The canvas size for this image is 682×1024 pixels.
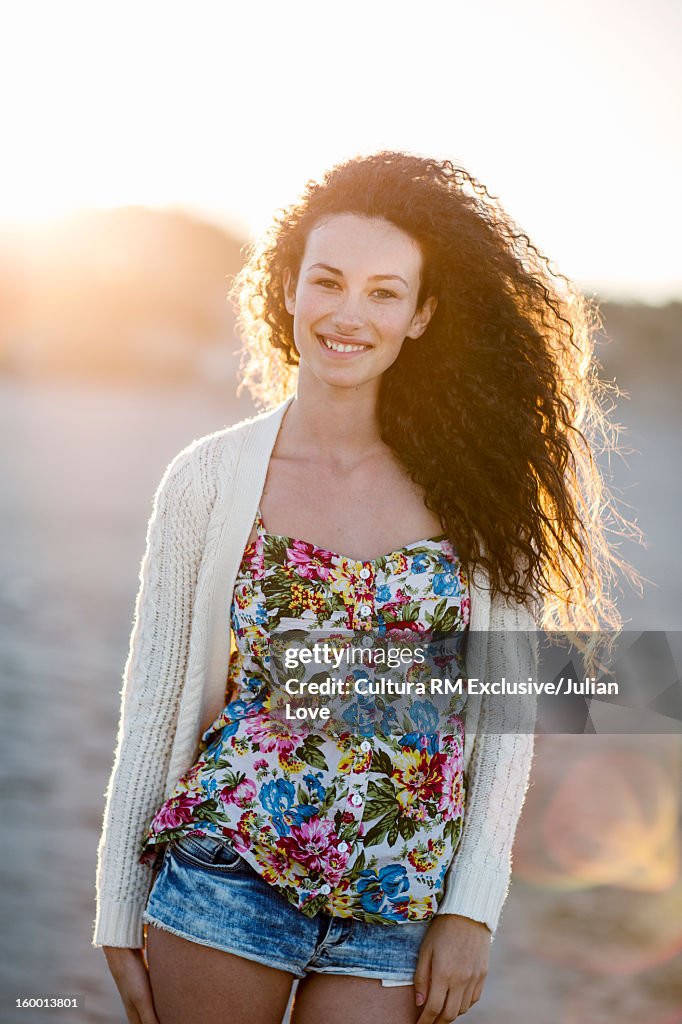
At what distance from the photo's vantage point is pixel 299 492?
226 centimetres

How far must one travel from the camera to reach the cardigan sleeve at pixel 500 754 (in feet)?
7.27

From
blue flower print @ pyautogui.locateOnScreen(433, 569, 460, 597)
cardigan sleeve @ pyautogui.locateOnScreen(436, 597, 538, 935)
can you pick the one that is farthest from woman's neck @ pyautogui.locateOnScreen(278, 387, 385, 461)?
cardigan sleeve @ pyautogui.locateOnScreen(436, 597, 538, 935)

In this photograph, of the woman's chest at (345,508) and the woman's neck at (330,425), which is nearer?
the woman's chest at (345,508)

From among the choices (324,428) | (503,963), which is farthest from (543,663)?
(324,428)

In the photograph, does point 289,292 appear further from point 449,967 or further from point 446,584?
point 449,967

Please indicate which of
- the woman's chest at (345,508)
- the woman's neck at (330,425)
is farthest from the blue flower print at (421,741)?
the woman's neck at (330,425)

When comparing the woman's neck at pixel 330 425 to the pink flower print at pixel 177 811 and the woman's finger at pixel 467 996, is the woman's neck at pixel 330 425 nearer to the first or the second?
the pink flower print at pixel 177 811

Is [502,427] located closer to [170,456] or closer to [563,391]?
[563,391]

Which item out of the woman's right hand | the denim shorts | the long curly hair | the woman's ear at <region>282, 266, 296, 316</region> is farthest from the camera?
the woman's ear at <region>282, 266, 296, 316</region>

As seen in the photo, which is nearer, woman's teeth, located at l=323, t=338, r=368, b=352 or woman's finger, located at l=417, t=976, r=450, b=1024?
woman's finger, located at l=417, t=976, r=450, b=1024

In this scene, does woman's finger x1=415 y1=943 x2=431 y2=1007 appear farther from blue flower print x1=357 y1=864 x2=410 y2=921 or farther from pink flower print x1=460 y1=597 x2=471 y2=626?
pink flower print x1=460 y1=597 x2=471 y2=626

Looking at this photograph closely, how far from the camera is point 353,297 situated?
2.20 m

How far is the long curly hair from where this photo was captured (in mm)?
2277

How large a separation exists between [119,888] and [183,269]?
30.8 m
